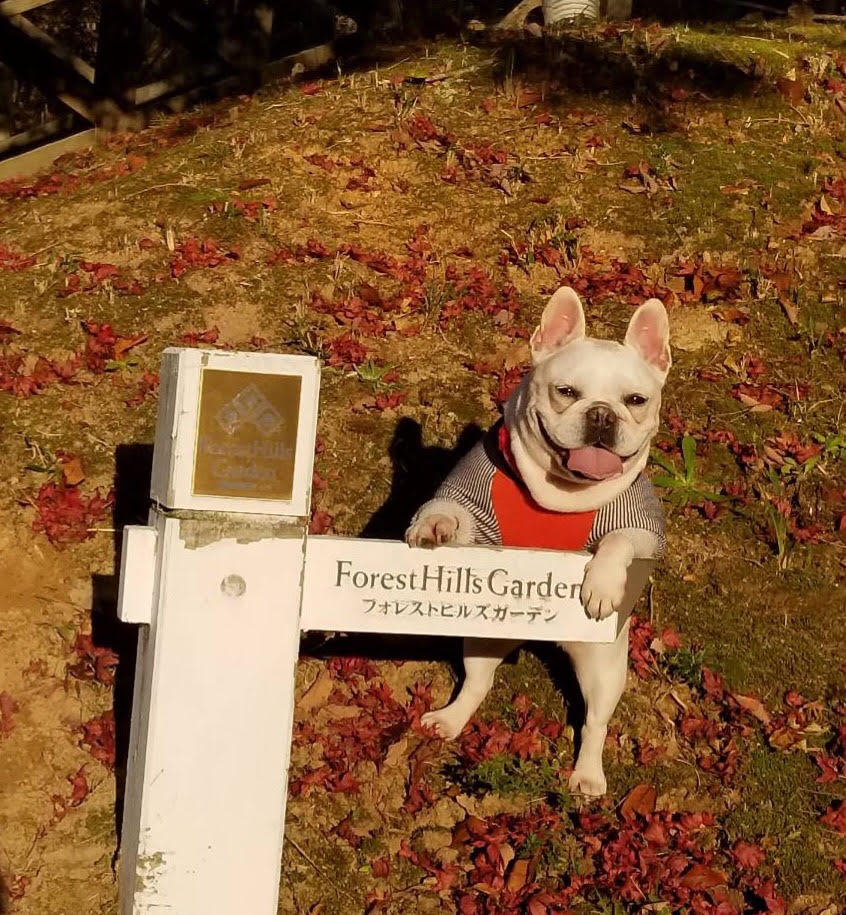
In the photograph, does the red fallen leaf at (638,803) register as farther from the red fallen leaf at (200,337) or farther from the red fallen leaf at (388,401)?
the red fallen leaf at (200,337)

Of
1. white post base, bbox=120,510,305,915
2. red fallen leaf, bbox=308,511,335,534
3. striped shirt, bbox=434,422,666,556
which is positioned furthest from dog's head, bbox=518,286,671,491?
red fallen leaf, bbox=308,511,335,534

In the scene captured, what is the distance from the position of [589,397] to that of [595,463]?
0.22m

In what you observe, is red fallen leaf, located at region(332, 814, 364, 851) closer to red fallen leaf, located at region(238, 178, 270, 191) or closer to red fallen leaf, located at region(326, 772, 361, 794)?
red fallen leaf, located at region(326, 772, 361, 794)

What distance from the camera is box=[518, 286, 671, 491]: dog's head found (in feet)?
12.5

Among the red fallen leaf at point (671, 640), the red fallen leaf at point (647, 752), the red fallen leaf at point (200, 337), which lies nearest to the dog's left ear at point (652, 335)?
the red fallen leaf at point (671, 640)

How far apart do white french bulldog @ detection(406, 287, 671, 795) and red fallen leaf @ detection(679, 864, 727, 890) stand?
1.60 ft

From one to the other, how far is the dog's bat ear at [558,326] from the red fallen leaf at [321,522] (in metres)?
1.62

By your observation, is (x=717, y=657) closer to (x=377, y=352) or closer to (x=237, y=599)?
(x=377, y=352)

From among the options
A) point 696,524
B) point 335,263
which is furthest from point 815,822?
point 335,263

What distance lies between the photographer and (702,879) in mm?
3971

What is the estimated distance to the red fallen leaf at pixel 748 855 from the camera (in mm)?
4086

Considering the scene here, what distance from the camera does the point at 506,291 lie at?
674 centimetres

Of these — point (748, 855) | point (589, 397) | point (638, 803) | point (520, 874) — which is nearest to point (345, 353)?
point (589, 397)

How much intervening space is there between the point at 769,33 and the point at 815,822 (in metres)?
7.65
